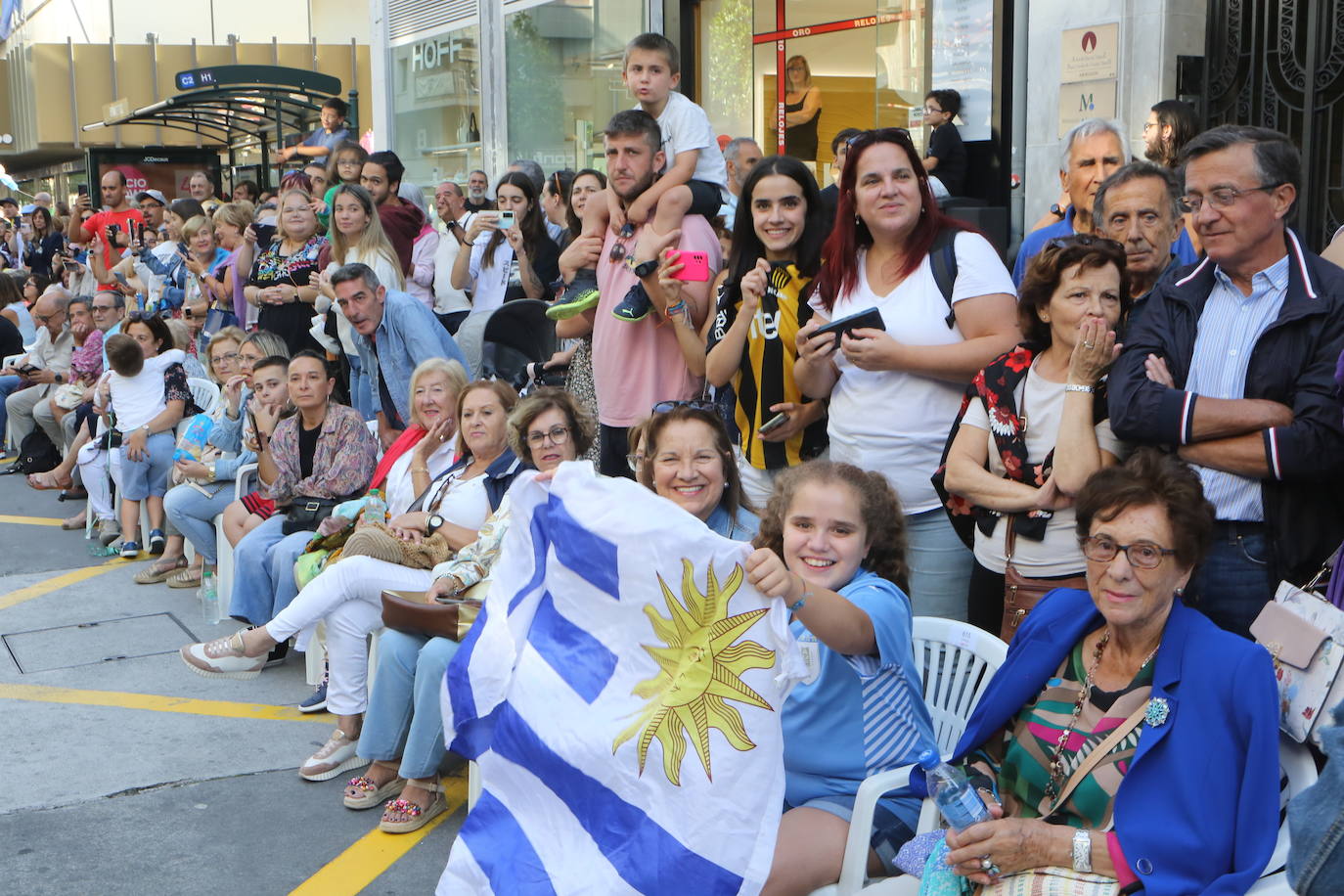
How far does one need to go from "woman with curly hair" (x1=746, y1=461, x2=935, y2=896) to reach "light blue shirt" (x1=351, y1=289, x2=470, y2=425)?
384cm

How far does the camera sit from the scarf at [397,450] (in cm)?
600

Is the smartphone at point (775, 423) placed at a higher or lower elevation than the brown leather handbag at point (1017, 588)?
higher

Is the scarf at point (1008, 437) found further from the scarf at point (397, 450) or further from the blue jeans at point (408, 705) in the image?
the scarf at point (397, 450)

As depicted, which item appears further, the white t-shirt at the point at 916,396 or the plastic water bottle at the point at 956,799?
the white t-shirt at the point at 916,396

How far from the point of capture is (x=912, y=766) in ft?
10.00

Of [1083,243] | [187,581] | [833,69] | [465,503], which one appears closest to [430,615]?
[465,503]

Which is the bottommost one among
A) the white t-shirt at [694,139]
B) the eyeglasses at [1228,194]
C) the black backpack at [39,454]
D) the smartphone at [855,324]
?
the black backpack at [39,454]

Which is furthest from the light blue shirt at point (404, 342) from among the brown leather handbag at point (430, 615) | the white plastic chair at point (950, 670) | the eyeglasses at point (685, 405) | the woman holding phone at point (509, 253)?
the white plastic chair at point (950, 670)

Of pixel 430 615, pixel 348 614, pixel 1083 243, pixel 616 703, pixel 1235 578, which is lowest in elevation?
pixel 348 614

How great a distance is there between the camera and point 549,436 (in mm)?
4961

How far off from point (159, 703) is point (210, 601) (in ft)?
4.64

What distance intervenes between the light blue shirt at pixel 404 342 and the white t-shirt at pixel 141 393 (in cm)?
255

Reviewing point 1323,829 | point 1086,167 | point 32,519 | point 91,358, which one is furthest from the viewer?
point 91,358

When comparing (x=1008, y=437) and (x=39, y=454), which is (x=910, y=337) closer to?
(x=1008, y=437)
